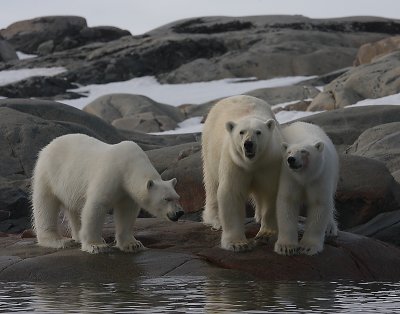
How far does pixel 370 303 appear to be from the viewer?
7.80 m

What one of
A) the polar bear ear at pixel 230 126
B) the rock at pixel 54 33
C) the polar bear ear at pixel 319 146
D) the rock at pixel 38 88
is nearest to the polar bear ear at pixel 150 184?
the polar bear ear at pixel 230 126

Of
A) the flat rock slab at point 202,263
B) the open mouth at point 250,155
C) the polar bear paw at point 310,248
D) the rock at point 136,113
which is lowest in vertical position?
the rock at point 136,113

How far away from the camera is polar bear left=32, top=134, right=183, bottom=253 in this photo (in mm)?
10109

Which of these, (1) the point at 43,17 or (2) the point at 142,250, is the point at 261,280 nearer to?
(2) the point at 142,250

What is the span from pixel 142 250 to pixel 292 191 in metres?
1.76

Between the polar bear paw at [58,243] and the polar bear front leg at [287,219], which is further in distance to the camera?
the polar bear paw at [58,243]

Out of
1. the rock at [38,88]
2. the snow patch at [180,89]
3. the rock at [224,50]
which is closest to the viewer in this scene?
the snow patch at [180,89]

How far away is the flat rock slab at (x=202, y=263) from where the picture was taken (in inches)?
381

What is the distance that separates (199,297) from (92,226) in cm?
237

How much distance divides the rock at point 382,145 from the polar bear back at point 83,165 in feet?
20.3

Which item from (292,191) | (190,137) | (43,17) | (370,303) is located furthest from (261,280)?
(43,17)

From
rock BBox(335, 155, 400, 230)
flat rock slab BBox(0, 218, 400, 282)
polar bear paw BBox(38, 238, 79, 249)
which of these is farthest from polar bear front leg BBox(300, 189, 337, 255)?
rock BBox(335, 155, 400, 230)

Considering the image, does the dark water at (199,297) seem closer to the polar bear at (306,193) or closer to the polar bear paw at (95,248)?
the polar bear at (306,193)

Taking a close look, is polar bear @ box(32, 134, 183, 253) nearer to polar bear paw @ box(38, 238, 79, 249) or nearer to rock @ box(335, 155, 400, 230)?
polar bear paw @ box(38, 238, 79, 249)
